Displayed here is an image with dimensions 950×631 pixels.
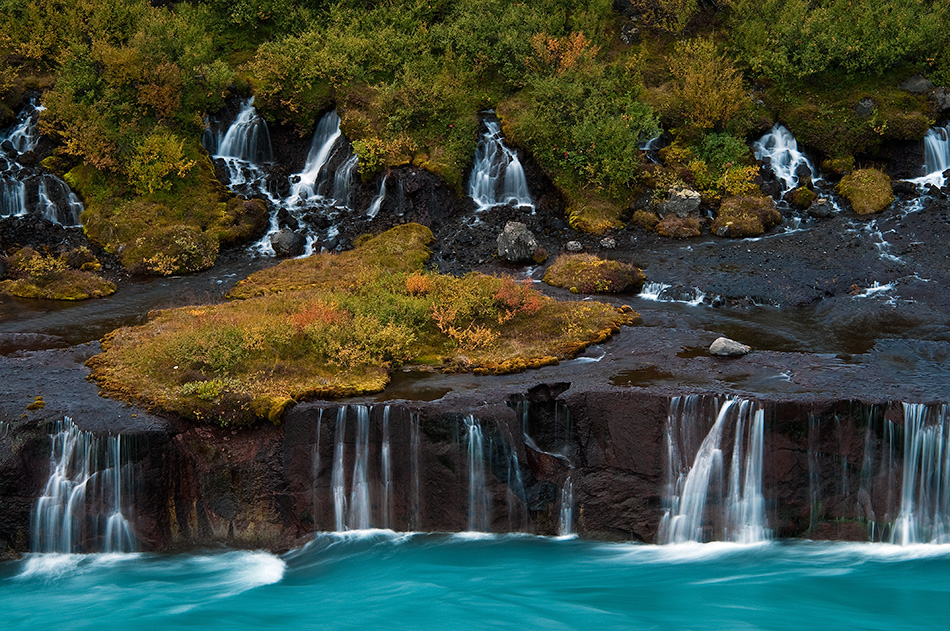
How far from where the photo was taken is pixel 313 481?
13547mm

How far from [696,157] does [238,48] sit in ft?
62.1

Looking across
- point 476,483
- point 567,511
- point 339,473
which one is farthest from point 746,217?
point 339,473

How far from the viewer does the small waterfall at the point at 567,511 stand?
44.6 feet

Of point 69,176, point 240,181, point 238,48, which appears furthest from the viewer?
point 238,48

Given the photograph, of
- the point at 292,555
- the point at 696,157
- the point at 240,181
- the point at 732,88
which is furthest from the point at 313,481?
the point at 732,88

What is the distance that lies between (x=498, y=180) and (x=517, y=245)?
5230mm

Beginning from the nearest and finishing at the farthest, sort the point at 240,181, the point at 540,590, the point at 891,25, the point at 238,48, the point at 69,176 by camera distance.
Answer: the point at 540,590 → the point at 69,176 → the point at 240,181 → the point at 891,25 → the point at 238,48

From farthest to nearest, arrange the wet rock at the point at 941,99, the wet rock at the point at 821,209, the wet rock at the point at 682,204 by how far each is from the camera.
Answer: the wet rock at the point at 941,99 < the wet rock at the point at 682,204 < the wet rock at the point at 821,209

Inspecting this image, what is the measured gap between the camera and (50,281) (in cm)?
2133

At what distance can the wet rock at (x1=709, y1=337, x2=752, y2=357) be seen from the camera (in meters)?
15.8

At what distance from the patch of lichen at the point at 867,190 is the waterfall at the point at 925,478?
1425 cm

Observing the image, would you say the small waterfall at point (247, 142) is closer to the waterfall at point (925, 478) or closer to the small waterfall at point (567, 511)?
the small waterfall at point (567, 511)

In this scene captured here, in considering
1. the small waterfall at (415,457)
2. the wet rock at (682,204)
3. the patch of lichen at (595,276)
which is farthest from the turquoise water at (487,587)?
the wet rock at (682,204)

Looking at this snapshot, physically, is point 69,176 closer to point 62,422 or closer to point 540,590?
point 62,422
